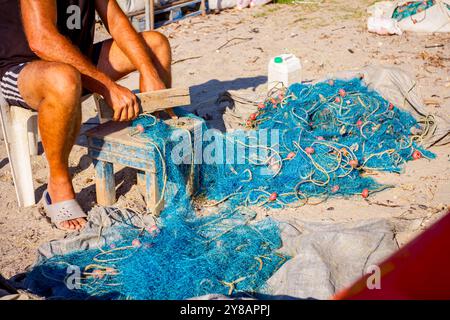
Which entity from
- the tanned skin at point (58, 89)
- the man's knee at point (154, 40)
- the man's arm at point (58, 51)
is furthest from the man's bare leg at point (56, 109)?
the man's knee at point (154, 40)

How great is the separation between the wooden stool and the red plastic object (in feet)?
7.24

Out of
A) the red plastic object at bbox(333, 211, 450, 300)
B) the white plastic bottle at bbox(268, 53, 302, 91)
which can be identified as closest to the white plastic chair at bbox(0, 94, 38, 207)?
the white plastic bottle at bbox(268, 53, 302, 91)

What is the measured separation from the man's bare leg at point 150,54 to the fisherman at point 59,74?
0.29ft

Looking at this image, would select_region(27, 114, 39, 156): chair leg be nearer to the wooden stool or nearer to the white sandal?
the wooden stool

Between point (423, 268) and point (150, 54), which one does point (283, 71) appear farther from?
point (423, 268)

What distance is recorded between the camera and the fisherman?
3389mm

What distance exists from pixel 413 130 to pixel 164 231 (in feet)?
7.84

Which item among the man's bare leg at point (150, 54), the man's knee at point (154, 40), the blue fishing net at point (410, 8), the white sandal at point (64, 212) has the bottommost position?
the white sandal at point (64, 212)

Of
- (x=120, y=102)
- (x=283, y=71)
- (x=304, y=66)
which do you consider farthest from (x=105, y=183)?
(x=304, y=66)

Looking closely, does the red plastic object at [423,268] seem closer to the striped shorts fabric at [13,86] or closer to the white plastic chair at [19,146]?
the striped shorts fabric at [13,86]

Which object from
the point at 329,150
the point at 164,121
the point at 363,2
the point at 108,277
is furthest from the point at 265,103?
the point at 363,2

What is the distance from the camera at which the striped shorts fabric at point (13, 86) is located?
3570 millimetres

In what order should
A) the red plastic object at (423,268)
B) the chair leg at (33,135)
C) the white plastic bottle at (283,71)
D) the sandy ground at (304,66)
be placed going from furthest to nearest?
the white plastic bottle at (283,71), the chair leg at (33,135), the sandy ground at (304,66), the red plastic object at (423,268)

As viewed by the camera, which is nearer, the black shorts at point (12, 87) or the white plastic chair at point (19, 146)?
the black shorts at point (12, 87)
